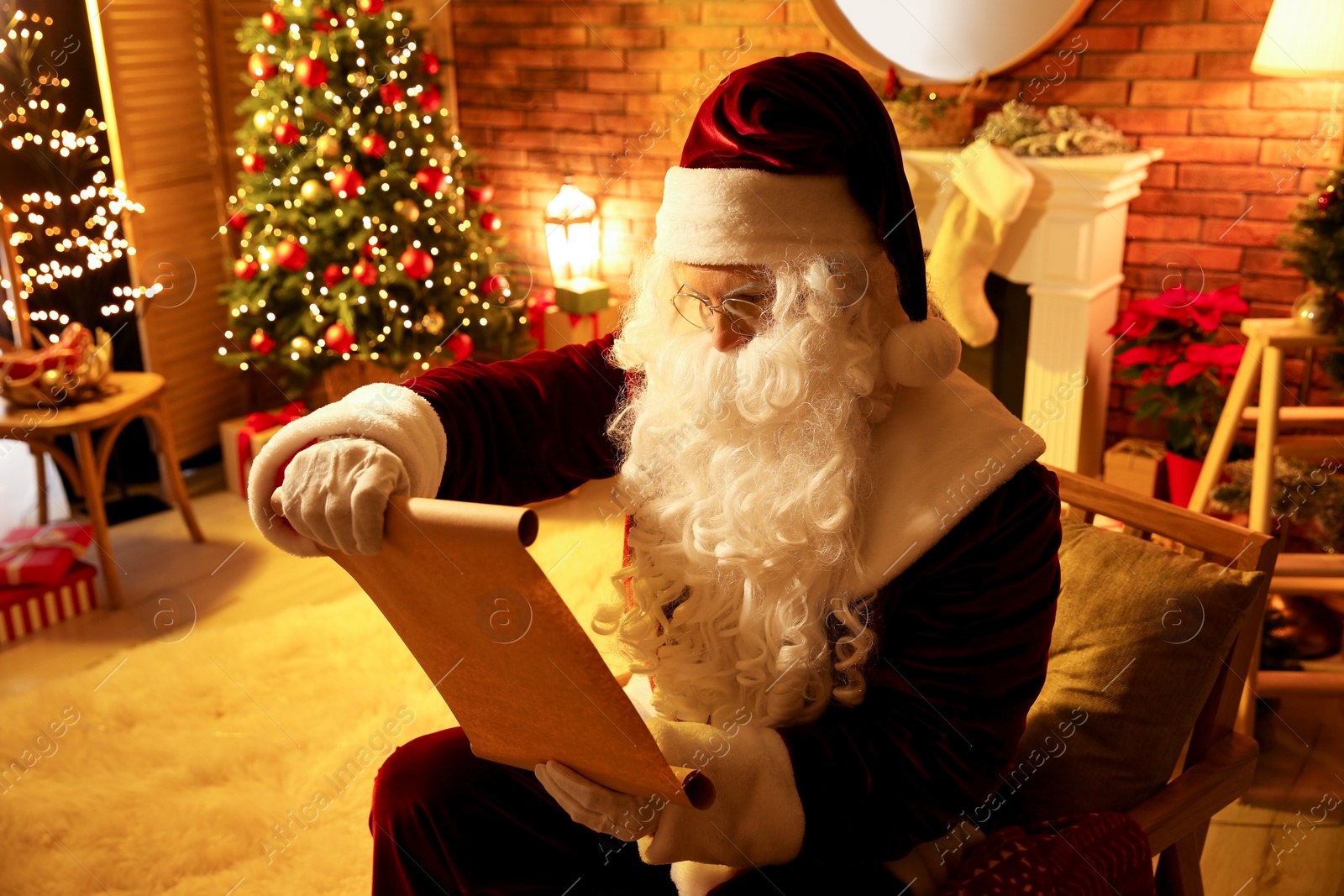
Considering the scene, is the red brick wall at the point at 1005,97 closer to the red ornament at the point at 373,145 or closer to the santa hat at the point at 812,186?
the red ornament at the point at 373,145

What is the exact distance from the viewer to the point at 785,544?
1.24m

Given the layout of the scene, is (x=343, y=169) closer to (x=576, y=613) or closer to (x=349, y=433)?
(x=576, y=613)

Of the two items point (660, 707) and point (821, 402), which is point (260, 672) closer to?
point (660, 707)

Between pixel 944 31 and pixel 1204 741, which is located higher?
pixel 944 31

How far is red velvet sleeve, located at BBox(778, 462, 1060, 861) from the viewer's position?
118 cm

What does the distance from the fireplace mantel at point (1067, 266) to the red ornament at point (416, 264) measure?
1.52 m

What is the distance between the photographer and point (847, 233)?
1246 mm

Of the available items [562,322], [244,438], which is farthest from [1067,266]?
[244,438]

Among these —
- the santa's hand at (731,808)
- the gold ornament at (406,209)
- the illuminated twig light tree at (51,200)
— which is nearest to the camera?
the santa's hand at (731,808)

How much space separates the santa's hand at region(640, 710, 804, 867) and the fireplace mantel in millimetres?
2218

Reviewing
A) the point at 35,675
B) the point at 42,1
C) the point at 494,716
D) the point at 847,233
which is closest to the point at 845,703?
the point at 494,716

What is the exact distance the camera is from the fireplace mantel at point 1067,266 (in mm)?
2910

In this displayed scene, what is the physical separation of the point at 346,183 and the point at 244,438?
96 cm

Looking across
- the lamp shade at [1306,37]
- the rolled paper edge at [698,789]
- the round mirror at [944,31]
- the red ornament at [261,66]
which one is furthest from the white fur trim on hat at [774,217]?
the red ornament at [261,66]
